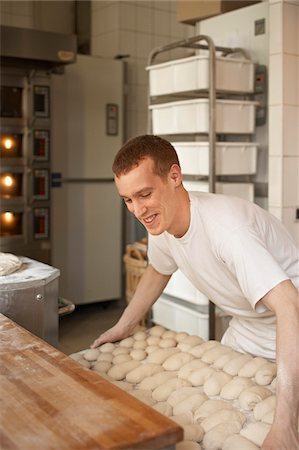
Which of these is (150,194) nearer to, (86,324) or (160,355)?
(160,355)

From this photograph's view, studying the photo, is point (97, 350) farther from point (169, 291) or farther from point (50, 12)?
point (50, 12)

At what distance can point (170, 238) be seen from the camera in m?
1.87

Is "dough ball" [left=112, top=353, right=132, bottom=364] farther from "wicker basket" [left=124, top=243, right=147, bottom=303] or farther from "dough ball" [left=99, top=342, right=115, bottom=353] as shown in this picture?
"wicker basket" [left=124, top=243, right=147, bottom=303]

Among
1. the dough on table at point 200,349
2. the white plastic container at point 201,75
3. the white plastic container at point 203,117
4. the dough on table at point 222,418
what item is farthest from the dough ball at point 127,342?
the white plastic container at point 201,75

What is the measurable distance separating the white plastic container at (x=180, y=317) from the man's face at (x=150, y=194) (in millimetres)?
1594

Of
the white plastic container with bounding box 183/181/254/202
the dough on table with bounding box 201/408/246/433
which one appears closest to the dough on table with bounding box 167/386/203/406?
the dough on table with bounding box 201/408/246/433

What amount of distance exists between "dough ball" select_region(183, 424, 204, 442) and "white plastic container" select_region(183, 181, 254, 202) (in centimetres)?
185

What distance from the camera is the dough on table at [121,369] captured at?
176cm

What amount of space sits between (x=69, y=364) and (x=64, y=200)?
3.31m

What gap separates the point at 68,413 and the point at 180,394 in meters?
0.58

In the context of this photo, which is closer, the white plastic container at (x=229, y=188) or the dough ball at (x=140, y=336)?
the dough ball at (x=140, y=336)

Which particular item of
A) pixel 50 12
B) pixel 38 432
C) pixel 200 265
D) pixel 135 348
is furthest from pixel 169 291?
pixel 50 12

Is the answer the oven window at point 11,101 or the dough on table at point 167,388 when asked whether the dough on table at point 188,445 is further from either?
the oven window at point 11,101

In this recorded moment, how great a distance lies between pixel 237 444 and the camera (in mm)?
1322
